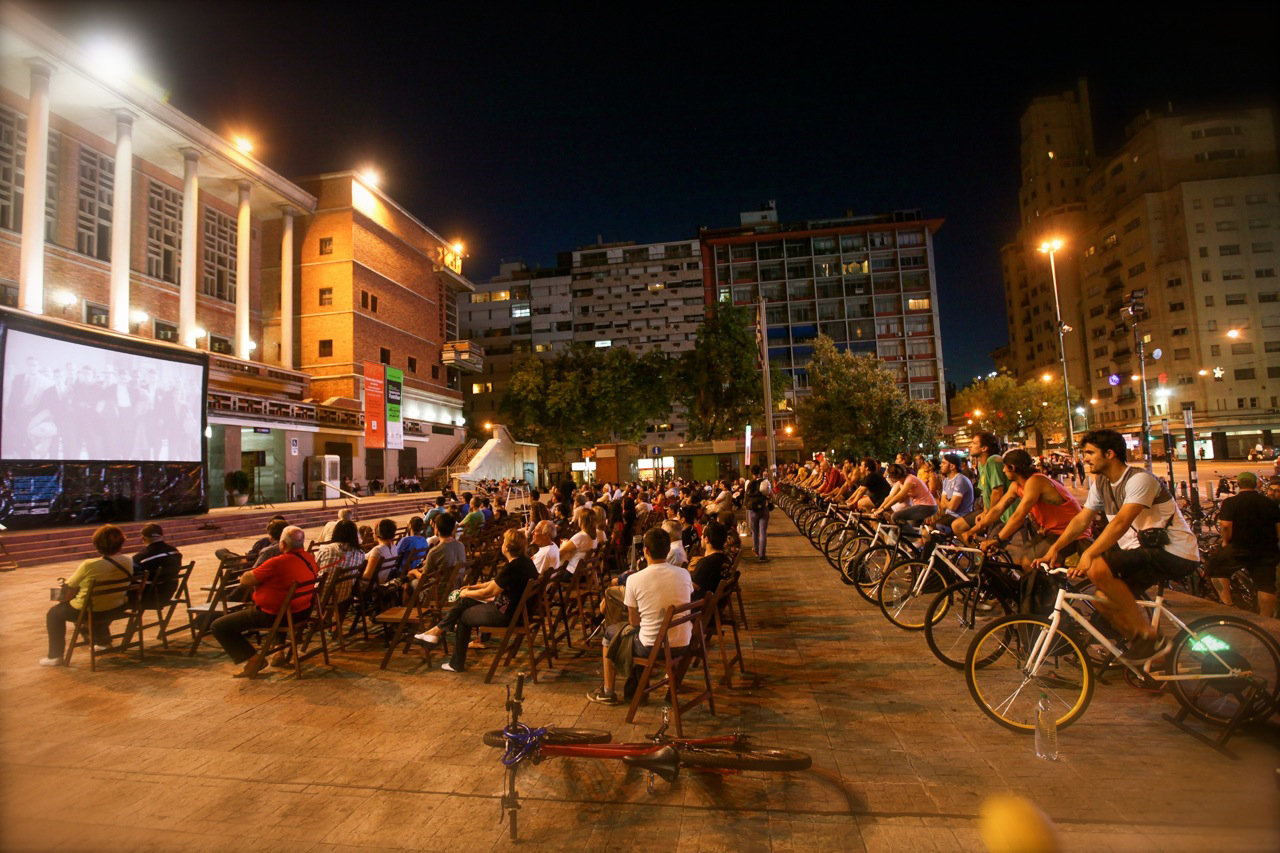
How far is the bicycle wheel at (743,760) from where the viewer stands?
3203mm

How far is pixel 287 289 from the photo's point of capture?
33312 mm

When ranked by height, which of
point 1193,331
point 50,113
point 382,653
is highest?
point 50,113

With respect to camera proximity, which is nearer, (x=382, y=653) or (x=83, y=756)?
(x=83, y=756)

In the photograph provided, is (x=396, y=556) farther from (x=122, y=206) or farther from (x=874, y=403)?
(x=122, y=206)

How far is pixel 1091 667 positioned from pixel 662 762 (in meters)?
2.89

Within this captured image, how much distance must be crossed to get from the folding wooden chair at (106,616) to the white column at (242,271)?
2948cm

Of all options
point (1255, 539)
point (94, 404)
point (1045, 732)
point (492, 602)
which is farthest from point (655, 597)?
point (94, 404)

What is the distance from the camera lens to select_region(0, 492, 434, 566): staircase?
1368cm

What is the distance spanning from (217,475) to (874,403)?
2939cm

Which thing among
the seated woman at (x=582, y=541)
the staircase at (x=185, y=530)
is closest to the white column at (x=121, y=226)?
the staircase at (x=185, y=530)

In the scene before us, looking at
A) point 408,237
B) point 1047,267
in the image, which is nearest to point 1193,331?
point 1047,267

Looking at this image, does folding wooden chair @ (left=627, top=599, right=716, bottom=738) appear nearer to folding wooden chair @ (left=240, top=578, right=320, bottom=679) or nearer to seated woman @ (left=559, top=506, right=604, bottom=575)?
seated woman @ (left=559, top=506, right=604, bottom=575)

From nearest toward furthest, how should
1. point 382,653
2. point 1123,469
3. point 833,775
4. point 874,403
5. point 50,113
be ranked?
Answer: point 833,775
point 1123,469
point 382,653
point 50,113
point 874,403

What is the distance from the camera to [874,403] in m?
26.5
